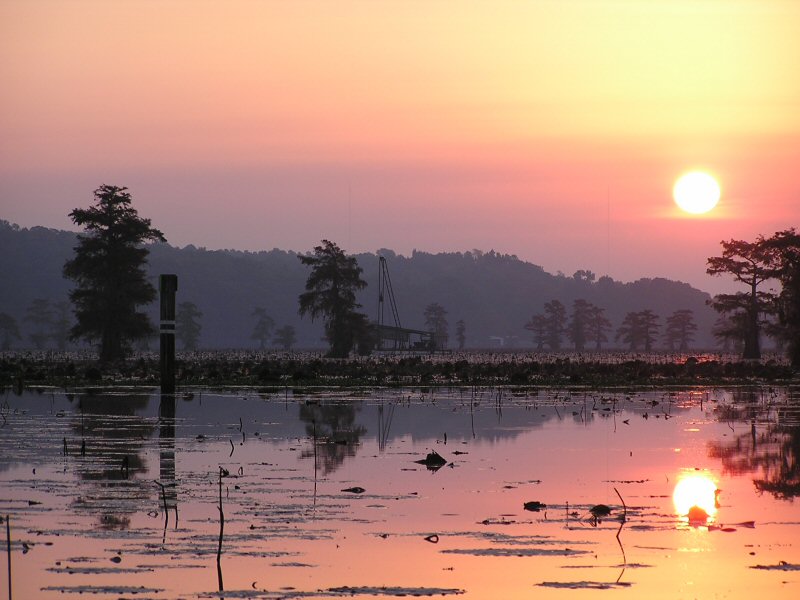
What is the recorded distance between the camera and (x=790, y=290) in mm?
81000

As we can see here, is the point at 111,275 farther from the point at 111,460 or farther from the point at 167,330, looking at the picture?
the point at 111,460

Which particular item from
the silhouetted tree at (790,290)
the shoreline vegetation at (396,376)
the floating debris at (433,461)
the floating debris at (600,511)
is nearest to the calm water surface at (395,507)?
the floating debris at (600,511)

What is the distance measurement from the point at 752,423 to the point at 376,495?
17537 mm

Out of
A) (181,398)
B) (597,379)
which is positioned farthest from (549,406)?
(597,379)

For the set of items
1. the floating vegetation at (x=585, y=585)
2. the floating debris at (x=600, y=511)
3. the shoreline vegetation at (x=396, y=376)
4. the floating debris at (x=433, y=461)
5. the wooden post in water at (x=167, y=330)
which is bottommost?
Result: the floating vegetation at (x=585, y=585)

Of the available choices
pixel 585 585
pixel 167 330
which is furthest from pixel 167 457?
pixel 167 330

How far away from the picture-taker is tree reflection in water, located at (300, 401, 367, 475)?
2550 centimetres

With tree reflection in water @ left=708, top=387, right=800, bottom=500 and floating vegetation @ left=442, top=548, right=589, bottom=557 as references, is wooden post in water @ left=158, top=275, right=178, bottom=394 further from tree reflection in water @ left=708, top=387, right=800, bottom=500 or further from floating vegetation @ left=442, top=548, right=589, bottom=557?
floating vegetation @ left=442, top=548, right=589, bottom=557

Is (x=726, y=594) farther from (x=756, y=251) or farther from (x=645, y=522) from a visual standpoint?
(x=756, y=251)

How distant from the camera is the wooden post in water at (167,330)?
42500mm

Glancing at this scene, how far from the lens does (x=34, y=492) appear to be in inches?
766

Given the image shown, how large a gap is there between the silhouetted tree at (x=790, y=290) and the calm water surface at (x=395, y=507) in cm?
4358

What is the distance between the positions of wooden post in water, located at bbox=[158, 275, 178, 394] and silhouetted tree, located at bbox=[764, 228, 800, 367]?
4432cm

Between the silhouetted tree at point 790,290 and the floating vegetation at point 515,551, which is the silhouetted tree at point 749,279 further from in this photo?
the floating vegetation at point 515,551
